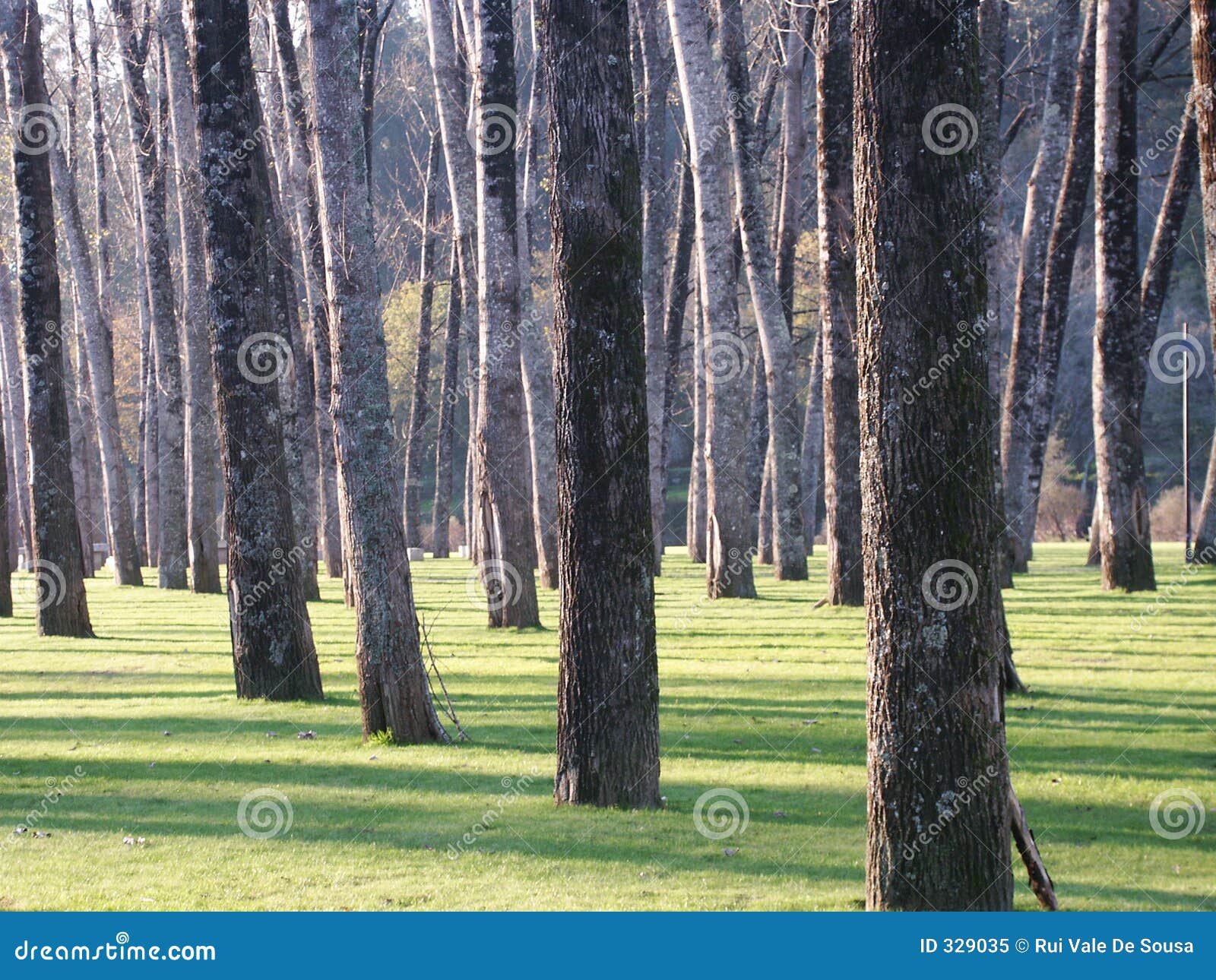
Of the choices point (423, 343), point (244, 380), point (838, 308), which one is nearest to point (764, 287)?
point (838, 308)

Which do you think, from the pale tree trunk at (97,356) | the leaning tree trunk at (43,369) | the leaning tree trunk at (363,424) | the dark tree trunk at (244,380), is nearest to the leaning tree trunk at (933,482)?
the leaning tree trunk at (363,424)

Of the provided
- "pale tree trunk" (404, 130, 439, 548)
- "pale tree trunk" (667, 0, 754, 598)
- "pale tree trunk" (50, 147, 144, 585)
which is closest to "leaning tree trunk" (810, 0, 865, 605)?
"pale tree trunk" (667, 0, 754, 598)

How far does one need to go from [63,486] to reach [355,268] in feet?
29.4

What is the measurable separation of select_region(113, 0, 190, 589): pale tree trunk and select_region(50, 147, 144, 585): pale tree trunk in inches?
45.1

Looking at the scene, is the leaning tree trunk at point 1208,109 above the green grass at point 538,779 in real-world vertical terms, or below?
above

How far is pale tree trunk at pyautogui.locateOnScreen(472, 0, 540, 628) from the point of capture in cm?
1630

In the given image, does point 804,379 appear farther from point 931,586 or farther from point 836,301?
point 931,586

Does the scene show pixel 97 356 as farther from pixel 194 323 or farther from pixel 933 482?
pixel 933 482

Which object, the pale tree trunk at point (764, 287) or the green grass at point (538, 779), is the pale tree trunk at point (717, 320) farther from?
the green grass at point (538, 779)

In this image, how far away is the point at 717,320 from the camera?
19.3m

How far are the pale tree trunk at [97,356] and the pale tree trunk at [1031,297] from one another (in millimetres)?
17520

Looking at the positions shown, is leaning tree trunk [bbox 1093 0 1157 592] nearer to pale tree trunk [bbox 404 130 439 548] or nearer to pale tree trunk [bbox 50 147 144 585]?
pale tree trunk [bbox 50 147 144 585]

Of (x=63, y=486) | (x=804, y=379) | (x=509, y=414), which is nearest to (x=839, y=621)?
(x=509, y=414)

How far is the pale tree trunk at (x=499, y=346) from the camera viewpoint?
53.5 feet
